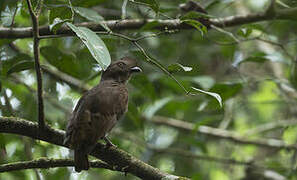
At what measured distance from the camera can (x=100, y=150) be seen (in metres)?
2.73

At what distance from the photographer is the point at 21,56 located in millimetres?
3463

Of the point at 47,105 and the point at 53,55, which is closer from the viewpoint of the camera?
the point at 53,55

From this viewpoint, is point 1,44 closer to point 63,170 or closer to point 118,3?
point 63,170

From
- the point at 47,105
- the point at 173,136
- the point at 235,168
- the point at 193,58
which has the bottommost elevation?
the point at 235,168

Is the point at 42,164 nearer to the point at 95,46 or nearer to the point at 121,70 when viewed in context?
the point at 95,46

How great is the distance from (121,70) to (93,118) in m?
0.93

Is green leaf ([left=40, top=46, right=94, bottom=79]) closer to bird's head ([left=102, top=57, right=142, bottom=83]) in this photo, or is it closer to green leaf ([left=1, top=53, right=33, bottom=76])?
green leaf ([left=1, top=53, right=33, bottom=76])

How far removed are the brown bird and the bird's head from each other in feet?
0.53

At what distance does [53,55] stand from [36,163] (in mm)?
1123

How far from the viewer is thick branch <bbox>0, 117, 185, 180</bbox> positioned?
2.49 meters

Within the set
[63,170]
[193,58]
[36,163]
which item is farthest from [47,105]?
[193,58]

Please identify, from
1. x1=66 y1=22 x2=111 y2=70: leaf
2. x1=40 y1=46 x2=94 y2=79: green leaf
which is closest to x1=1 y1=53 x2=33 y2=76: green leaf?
x1=40 y1=46 x2=94 y2=79: green leaf

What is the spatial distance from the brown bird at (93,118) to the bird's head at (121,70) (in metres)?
0.16


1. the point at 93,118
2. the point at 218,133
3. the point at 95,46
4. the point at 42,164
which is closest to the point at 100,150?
the point at 93,118
